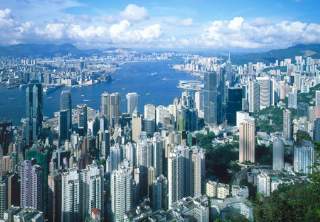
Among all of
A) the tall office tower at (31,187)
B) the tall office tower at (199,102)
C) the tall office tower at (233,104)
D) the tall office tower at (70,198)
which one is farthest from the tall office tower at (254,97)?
the tall office tower at (31,187)

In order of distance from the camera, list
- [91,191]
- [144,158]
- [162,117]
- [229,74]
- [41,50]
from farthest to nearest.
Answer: [229,74]
[162,117]
[41,50]
[144,158]
[91,191]

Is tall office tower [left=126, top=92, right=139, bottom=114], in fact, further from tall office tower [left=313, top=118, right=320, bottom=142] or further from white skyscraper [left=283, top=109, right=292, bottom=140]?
tall office tower [left=313, top=118, right=320, bottom=142]

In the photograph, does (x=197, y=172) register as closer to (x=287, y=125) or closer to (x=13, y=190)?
(x=13, y=190)

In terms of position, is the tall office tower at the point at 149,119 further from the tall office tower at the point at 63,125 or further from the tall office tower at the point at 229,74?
the tall office tower at the point at 229,74

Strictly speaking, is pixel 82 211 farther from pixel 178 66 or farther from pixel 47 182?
pixel 178 66

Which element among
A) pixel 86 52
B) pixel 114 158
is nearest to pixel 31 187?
pixel 114 158

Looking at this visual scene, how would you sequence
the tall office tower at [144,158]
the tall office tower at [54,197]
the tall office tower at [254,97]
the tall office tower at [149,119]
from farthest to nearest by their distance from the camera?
the tall office tower at [254,97] < the tall office tower at [149,119] < the tall office tower at [144,158] < the tall office tower at [54,197]
